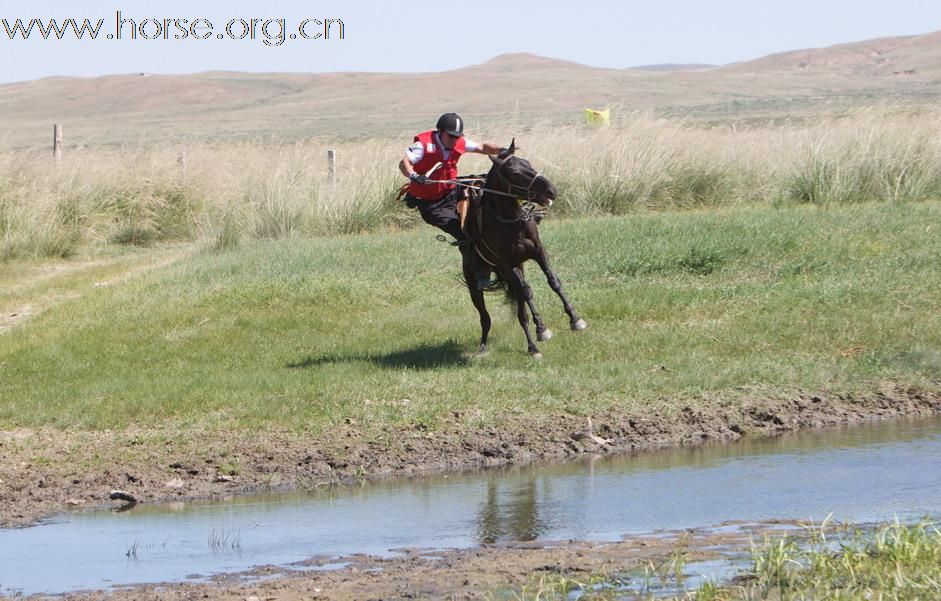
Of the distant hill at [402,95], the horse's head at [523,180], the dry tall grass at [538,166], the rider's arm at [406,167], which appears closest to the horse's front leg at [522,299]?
the horse's head at [523,180]

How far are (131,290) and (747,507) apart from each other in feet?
37.8

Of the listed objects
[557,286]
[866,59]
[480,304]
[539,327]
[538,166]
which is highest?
[866,59]

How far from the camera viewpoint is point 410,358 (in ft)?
42.9

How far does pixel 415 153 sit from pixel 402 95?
109 meters

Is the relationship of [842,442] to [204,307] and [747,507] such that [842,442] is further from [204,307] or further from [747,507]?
[204,307]

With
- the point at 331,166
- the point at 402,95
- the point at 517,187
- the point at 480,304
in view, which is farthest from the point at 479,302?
the point at 402,95

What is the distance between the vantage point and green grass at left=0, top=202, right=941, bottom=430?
11539 mm

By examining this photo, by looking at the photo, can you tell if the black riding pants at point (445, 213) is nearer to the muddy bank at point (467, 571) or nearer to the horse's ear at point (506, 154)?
the horse's ear at point (506, 154)

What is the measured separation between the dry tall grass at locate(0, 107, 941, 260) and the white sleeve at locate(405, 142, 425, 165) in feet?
32.7

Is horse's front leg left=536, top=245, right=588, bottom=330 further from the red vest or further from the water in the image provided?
the water

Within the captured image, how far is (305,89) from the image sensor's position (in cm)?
13638

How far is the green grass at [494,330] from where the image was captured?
1154cm

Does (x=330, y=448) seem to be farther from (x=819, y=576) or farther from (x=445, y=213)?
(x=819, y=576)

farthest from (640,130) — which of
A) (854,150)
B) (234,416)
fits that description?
(234,416)
